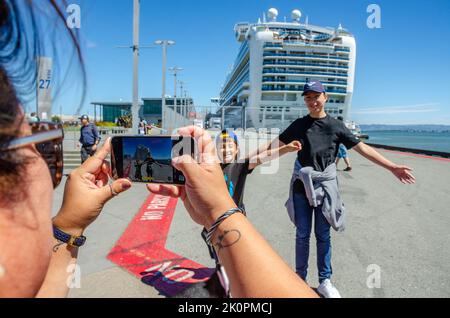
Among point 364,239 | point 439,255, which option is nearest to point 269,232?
point 364,239

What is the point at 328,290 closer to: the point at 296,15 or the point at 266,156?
the point at 266,156

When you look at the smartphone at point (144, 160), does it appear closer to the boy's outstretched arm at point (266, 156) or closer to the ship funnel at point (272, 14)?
the boy's outstretched arm at point (266, 156)

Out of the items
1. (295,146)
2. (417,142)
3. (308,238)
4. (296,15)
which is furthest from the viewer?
(417,142)

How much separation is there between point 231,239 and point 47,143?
21.4 inches

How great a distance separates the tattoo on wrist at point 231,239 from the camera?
827mm

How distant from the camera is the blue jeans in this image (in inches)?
106

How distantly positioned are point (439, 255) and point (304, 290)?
3.72m

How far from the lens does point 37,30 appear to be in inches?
27.4

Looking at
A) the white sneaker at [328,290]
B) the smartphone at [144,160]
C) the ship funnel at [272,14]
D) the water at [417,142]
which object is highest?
the ship funnel at [272,14]

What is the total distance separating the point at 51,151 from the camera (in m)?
0.73

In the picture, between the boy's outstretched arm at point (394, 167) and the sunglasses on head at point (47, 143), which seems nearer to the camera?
the sunglasses on head at point (47, 143)

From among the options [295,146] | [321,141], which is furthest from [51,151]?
[321,141]

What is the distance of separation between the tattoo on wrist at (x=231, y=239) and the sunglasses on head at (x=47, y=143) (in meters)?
0.50

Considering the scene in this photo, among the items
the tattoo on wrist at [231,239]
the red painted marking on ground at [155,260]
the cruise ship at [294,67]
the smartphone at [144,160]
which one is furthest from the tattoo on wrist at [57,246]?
the cruise ship at [294,67]
